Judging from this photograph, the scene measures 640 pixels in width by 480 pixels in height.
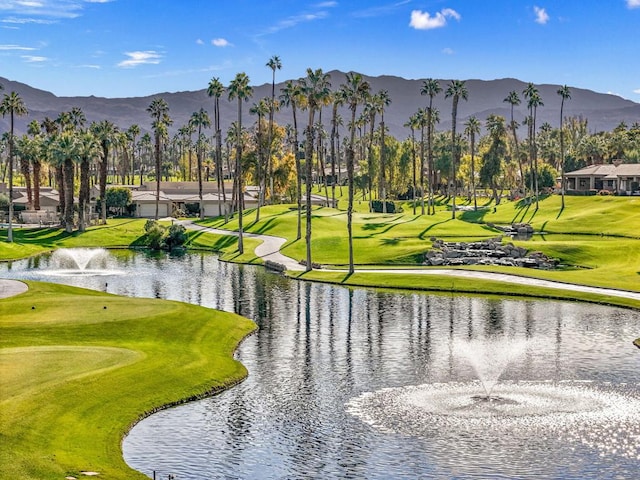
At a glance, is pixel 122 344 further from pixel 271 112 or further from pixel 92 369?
pixel 271 112

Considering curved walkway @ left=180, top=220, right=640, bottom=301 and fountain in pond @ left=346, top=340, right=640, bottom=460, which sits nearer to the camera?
fountain in pond @ left=346, top=340, right=640, bottom=460

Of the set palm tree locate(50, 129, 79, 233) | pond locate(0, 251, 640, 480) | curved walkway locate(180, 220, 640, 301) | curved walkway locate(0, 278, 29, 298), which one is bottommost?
pond locate(0, 251, 640, 480)

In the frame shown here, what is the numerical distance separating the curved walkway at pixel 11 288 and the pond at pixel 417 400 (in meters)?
17.8

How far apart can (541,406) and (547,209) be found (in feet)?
430

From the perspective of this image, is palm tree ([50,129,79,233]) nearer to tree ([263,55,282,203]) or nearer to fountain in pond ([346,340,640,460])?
tree ([263,55,282,203])

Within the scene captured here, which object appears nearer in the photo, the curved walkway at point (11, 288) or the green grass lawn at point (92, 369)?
the green grass lawn at point (92, 369)

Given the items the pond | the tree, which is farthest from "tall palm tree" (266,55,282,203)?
the pond

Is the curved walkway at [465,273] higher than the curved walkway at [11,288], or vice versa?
the curved walkway at [11,288]

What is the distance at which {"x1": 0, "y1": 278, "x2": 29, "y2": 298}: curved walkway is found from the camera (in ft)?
238

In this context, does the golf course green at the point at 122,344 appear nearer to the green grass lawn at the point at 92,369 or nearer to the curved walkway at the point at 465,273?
the green grass lawn at the point at 92,369

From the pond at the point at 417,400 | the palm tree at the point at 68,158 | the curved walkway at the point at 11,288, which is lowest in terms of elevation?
the pond at the point at 417,400

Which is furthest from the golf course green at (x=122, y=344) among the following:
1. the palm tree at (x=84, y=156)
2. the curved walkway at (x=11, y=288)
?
the palm tree at (x=84, y=156)

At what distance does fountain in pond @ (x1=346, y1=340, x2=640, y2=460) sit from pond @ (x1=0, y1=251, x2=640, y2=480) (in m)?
0.10

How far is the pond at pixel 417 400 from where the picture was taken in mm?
38938
